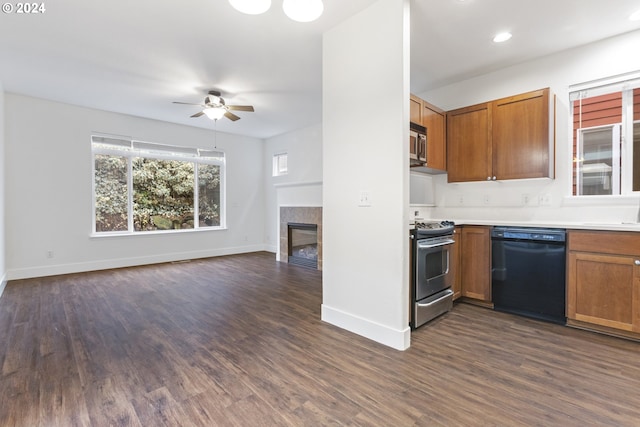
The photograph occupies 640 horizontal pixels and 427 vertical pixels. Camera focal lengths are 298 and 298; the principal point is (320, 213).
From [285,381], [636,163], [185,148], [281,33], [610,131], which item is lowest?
[285,381]

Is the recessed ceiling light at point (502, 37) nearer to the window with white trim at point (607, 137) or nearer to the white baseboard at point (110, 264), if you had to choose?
the window with white trim at point (607, 137)

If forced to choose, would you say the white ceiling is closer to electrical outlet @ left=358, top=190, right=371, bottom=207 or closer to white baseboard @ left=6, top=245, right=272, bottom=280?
electrical outlet @ left=358, top=190, right=371, bottom=207

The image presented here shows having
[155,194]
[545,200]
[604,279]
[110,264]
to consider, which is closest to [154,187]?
[155,194]

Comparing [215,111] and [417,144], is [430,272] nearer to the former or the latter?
[417,144]

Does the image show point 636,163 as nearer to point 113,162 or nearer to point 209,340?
point 209,340

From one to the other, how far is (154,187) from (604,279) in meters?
6.72

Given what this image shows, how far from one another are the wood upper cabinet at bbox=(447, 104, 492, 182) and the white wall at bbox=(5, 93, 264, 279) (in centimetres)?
513

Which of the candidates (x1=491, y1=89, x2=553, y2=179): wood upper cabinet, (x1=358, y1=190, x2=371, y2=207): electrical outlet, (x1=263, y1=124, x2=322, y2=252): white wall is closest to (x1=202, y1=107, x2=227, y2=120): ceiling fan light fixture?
(x1=263, y1=124, x2=322, y2=252): white wall

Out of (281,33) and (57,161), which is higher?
(281,33)

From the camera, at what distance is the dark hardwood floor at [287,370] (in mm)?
1616

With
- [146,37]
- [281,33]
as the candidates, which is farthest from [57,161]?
[281,33]

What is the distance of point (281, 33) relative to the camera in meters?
2.87

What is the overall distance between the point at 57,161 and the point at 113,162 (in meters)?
0.78

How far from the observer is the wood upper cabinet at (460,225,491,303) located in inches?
127
